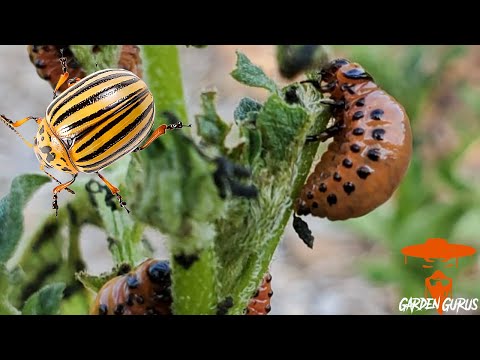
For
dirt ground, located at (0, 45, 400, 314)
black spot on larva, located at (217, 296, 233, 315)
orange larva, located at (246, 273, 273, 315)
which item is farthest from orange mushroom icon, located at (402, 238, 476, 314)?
dirt ground, located at (0, 45, 400, 314)

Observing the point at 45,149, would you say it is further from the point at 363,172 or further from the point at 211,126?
the point at 363,172

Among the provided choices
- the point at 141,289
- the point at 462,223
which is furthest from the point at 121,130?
the point at 462,223

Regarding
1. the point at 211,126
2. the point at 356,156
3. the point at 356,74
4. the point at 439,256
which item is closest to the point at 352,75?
the point at 356,74
